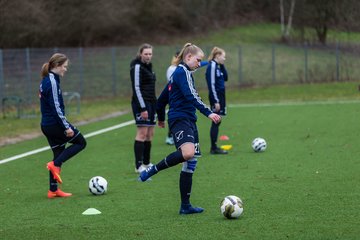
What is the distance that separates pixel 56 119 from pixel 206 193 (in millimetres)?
2200

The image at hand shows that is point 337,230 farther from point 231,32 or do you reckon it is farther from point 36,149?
point 231,32

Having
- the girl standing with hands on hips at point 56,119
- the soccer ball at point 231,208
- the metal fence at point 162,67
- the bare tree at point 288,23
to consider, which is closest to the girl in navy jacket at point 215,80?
the girl standing with hands on hips at point 56,119

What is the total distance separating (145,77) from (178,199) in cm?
289

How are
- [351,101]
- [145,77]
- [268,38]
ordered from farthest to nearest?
1. [268,38]
2. [351,101]
3. [145,77]

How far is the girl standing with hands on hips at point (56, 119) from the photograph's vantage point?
9.74m

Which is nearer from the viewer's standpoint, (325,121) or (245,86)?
(325,121)

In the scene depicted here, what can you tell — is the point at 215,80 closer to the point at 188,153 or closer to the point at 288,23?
the point at 188,153

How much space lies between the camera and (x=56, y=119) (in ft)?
32.3

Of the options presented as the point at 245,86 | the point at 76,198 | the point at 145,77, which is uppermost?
the point at 145,77

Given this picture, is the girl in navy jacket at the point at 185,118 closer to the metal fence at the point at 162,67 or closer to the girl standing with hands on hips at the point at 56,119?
the girl standing with hands on hips at the point at 56,119

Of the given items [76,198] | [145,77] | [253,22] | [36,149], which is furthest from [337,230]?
[253,22]

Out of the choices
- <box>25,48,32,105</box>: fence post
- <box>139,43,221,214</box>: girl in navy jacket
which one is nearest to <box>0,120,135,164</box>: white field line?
<box>139,43,221,214</box>: girl in navy jacket

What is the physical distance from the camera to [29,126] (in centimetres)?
2012

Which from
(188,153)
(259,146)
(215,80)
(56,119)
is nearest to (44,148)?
(215,80)
